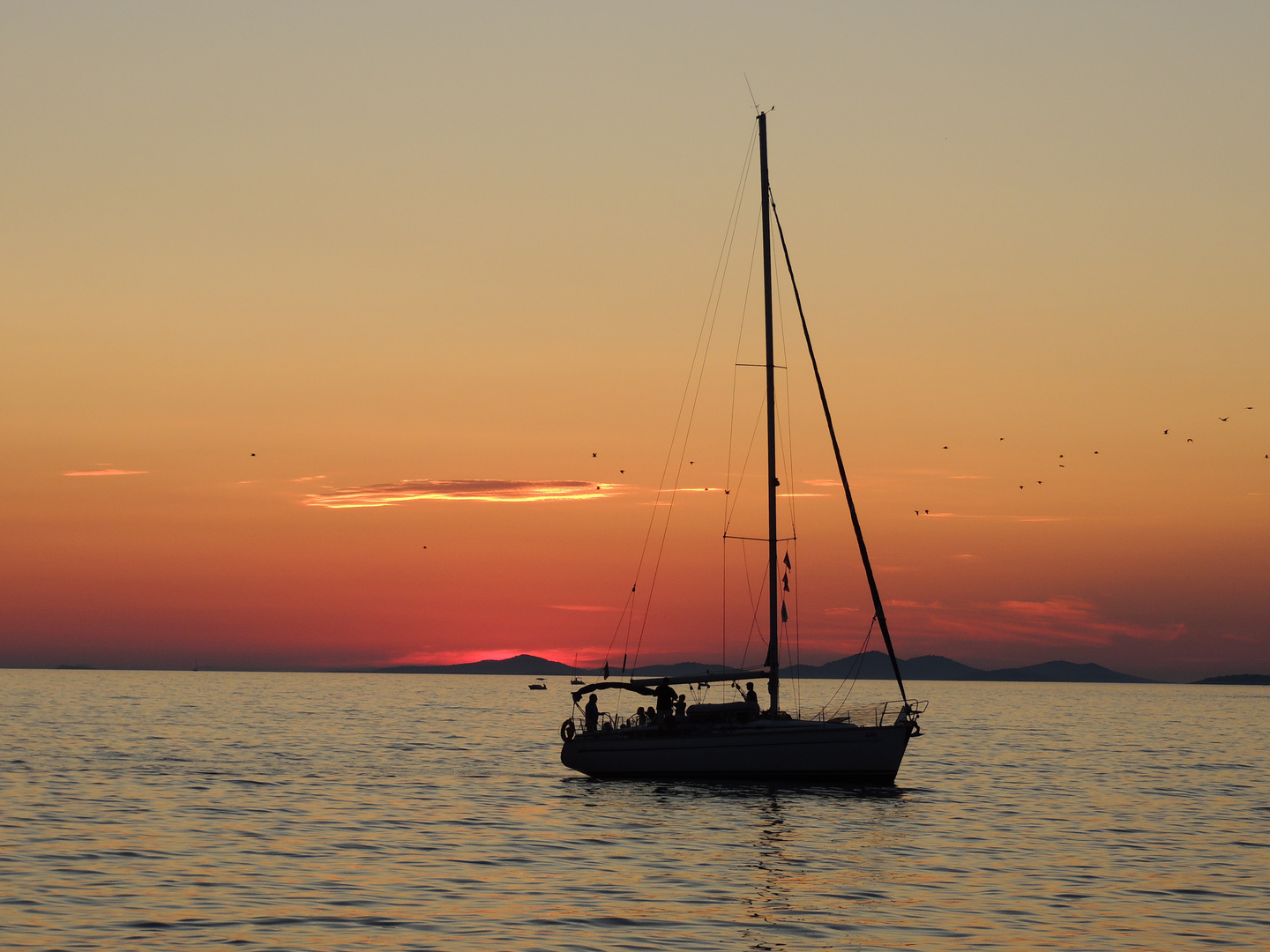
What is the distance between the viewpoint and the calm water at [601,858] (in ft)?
74.4

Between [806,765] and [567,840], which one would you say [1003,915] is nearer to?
[567,840]

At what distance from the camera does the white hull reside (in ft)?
139

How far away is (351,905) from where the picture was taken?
2442cm

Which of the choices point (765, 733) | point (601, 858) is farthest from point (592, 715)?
point (601, 858)

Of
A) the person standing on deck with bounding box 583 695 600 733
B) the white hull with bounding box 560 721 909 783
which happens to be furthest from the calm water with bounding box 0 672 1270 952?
the person standing on deck with bounding box 583 695 600 733

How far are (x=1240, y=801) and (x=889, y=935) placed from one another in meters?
31.6

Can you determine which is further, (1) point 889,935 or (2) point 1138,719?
(2) point 1138,719

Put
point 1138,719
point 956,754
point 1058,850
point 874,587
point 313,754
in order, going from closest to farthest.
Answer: point 1058,850, point 874,587, point 313,754, point 956,754, point 1138,719

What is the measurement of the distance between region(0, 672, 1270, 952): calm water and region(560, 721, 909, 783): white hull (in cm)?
104

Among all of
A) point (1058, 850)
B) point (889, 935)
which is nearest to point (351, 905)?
point (889, 935)

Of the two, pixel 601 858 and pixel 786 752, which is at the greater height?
pixel 786 752

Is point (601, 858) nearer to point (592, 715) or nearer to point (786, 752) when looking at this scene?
point (786, 752)

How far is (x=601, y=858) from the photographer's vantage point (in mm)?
31156

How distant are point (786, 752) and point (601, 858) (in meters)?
12.7
